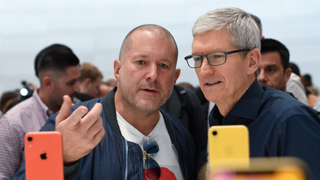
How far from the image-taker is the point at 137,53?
155 centimetres

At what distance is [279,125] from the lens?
1106mm

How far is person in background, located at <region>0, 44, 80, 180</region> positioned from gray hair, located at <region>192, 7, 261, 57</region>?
4.85ft

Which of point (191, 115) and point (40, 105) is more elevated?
point (40, 105)

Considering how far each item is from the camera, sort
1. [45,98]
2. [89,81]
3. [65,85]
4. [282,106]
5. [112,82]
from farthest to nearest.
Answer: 1. [112,82]
2. [89,81]
3. [65,85]
4. [45,98]
5. [282,106]

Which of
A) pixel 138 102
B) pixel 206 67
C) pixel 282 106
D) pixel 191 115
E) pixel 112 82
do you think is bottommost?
pixel 112 82

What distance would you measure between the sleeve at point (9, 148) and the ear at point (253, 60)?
5.33 ft

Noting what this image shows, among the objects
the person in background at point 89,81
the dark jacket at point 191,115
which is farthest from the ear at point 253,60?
the person in background at point 89,81

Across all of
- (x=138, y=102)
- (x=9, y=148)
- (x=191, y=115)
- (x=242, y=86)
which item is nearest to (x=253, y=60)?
(x=242, y=86)

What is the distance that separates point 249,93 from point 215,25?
38cm

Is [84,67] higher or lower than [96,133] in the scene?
lower

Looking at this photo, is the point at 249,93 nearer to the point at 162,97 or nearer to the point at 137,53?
the point at 162,97

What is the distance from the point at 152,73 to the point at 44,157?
0.82 meters

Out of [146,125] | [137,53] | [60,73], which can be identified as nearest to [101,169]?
[146,125]

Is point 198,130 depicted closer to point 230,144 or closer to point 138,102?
point 138,102
